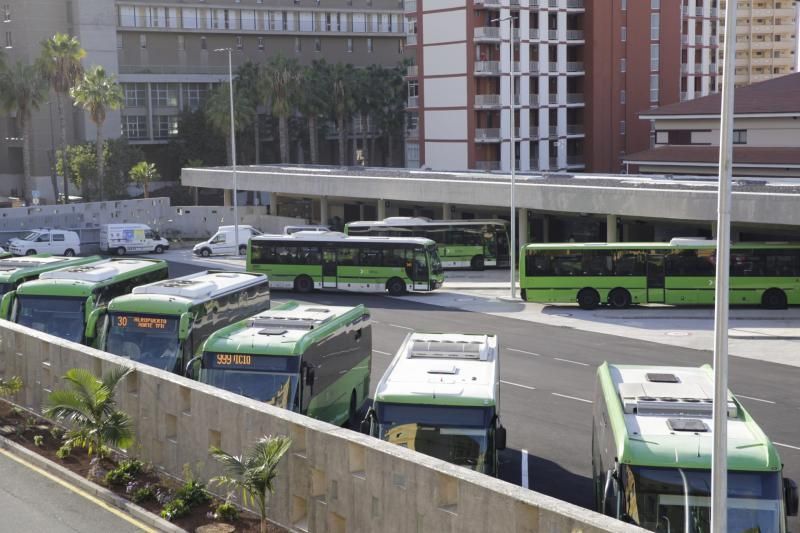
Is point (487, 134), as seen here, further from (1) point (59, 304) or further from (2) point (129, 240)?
(1) point (59, 304)

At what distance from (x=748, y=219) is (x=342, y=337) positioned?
24.5 meters

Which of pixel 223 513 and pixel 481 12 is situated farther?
pixel 481 12

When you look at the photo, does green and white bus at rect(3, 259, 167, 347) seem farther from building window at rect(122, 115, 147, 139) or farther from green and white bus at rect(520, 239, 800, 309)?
building window at rect(122, 115, 147, 139)

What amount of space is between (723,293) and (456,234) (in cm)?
4399

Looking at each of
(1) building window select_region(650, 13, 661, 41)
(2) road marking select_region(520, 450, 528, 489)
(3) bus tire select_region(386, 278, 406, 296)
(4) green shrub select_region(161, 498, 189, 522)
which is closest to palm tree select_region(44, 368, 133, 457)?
(4) green shrub select_region(161, 498, 189, 522)

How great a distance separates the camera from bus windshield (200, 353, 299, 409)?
20891mm

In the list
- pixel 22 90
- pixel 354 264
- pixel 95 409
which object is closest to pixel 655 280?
pixel 354 264

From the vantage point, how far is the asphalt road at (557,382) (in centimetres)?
2162

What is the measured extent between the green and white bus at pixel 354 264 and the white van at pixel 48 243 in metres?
→ 20.3

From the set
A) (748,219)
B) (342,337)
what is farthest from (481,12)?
(342,337)

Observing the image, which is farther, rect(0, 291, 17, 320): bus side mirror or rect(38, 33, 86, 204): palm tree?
rect(38, 33, 86, 204): palm tree

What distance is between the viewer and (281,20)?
113312 mm

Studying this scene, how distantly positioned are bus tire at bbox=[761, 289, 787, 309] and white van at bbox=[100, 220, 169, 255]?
39.4 m

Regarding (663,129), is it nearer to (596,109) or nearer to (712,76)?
(596,109)
